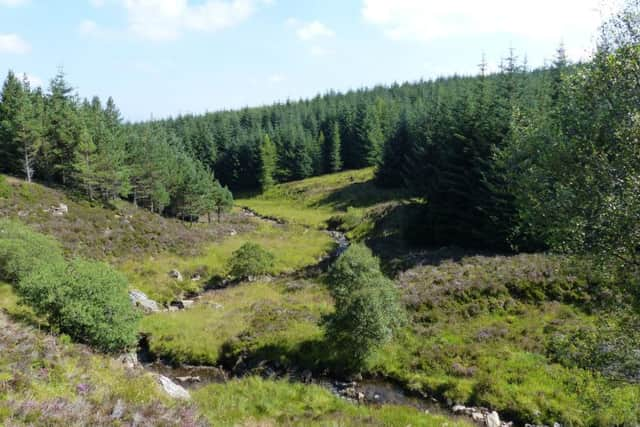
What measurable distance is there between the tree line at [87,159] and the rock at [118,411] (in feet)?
156

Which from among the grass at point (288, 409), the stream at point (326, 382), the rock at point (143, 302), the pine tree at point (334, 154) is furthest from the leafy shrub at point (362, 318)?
the pine tree at point (334, 154)

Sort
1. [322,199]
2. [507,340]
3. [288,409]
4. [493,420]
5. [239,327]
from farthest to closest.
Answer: [322,199]
[239,327]
[507,340]
[493,420]
[288,409]

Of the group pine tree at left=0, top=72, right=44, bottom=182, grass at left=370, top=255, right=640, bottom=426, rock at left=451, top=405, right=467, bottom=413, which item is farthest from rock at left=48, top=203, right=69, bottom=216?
rock at left=451, top=405, right=467, bottom=413

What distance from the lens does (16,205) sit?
43.2m

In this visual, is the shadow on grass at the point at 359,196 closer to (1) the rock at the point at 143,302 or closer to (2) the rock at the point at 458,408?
(1) the rock at the point at 143,302

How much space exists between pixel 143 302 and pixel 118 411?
77.7 ft

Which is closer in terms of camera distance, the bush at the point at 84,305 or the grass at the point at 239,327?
the bush at the point at 84,305

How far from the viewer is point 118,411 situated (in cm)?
1028

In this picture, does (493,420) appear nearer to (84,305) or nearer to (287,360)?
(287,360)

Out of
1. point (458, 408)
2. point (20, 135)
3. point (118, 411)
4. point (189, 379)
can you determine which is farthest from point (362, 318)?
point (20, 135)

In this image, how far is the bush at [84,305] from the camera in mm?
18453

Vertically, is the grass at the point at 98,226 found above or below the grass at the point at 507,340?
above

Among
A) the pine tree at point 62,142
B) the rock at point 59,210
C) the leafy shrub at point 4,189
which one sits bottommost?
the rock at point 59,210

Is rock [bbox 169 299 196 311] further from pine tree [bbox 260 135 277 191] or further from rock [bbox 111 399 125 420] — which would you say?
pine tree [bbox 260 135 277 191]
